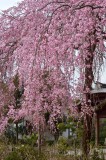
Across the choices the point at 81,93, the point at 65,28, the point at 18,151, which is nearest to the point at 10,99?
the point at 18,151

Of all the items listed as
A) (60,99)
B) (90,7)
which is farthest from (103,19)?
(60,99)

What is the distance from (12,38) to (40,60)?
1.03 metres

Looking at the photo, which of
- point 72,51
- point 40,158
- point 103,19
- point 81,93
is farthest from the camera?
point 40,158

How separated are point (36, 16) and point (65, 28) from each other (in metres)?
0.67

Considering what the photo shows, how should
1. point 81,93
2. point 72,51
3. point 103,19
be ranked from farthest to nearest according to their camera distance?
point 81,93
point 103,19
point 72,51

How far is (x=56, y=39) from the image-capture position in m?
4.27

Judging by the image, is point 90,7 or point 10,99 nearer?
point 90,7

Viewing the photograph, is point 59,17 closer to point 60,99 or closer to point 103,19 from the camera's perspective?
point 103,19

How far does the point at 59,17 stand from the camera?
4.70 meters

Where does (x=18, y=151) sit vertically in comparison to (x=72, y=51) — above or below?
below

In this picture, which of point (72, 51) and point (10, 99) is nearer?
point (72, 51)

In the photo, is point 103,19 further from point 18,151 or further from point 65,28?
point 18,151

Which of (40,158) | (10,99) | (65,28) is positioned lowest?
(40,158)

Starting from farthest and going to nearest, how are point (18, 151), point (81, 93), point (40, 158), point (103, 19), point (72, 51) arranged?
point (18, 151) < point (40, 158) < point (81, 93) < point (103, 19) < point (72, 51)
